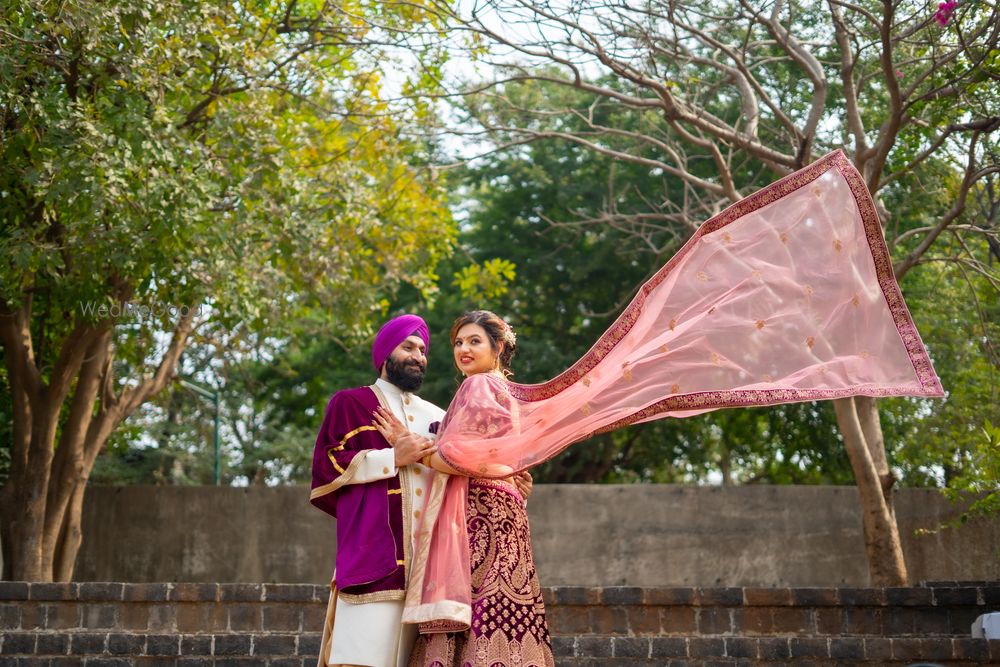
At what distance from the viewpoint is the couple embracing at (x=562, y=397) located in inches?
150

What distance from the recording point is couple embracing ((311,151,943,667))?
3805 mm

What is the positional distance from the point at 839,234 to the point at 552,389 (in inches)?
45.1

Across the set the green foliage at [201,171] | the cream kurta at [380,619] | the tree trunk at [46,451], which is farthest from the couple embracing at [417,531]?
the tree trunk at [46,451]

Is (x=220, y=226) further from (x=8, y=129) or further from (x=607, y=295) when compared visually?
(x=607, y=295)

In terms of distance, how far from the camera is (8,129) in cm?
708

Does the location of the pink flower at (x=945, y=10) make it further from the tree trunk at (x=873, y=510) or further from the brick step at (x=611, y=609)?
the brick step at (x=611, y=609)

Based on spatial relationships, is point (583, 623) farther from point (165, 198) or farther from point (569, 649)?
point (165, 198)

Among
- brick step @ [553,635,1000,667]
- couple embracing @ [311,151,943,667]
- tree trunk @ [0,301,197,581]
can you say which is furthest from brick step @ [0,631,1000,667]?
couple embracing @ [311,151,943,667]

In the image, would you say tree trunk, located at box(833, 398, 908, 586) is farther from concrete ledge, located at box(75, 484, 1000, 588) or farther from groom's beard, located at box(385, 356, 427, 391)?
groom's beard, located at box(385, 356, 427, 391)

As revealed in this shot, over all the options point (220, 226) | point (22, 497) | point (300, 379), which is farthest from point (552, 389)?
point (300, 379)

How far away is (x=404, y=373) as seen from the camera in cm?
425

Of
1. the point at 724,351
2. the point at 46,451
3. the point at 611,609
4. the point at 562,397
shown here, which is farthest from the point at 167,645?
the point at 724,351

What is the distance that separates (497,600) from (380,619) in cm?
40

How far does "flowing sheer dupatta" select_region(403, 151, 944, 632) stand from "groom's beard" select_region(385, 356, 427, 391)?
0.33 metres
